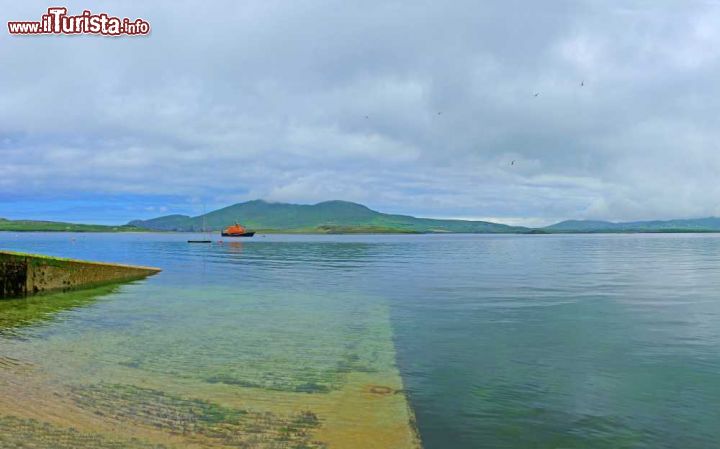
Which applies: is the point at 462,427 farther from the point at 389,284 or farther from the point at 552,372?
the point at 389,284

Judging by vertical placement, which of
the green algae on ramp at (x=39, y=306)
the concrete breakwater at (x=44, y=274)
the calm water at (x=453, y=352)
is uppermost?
the concrete breakwater at (x=44, y=274)

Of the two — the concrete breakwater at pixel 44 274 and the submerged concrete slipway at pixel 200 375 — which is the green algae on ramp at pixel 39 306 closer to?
the submerged concrete slipway at pixel 200 375

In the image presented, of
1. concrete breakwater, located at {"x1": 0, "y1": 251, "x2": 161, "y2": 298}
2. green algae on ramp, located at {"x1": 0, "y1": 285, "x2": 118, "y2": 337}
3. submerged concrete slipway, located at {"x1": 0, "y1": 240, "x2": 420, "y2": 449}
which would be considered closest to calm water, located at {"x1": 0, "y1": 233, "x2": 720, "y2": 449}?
submerged concrete slipway, located at {"x1": 0, "y1": 240, "x2": 420, "y2": 449}

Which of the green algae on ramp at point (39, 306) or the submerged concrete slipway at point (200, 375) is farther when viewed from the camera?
the green algae on ramp at point (39, 306)

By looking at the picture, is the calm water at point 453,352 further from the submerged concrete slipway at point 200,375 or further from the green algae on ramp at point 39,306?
the green algae on ramp at point 39,306

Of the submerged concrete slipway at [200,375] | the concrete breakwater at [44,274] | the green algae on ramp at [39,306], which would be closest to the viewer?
the submerged concrete slipway at [200,375]

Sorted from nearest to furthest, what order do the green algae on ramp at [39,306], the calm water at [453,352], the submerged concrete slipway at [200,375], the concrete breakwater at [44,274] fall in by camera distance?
1. the submerged concrete slipway at [200,375]
2. the calm water at [453,352]
3. the green algae on ramp at [39,306]
4. the concrete breakwater at [44,274]

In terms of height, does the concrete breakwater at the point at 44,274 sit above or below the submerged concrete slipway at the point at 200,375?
above

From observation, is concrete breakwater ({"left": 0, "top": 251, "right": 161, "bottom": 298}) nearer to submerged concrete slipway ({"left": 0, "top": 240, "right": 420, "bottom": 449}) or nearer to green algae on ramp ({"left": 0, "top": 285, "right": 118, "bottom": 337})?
green algae on ramp ({"left": 0, "top": 285, "right": 118, "bottom": 337})

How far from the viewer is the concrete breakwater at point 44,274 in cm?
3422

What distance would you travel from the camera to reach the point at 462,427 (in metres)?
11.7

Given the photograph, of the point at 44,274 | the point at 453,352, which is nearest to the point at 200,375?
the point at 453,352

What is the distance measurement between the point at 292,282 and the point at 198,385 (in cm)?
3051

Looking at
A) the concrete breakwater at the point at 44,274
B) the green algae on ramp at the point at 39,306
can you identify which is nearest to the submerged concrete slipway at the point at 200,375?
the green algae on ramp at the point at 39,306
